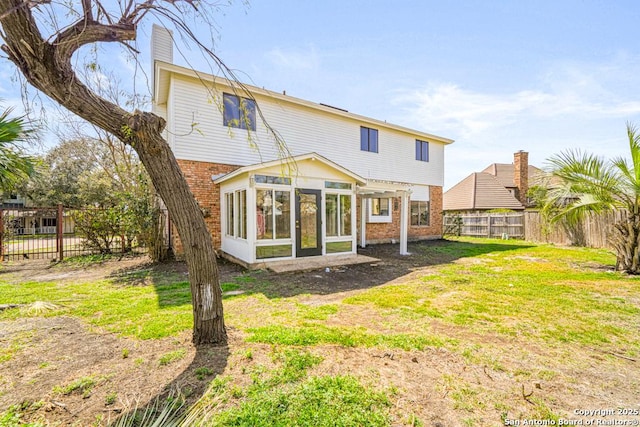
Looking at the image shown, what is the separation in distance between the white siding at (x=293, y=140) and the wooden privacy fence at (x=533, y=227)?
3.72 metres

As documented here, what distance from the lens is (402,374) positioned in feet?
9.30

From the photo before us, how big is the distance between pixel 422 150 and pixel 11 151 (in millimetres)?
15779

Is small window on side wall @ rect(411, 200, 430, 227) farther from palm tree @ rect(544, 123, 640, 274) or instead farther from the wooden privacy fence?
palm tree @ rect(544, 123, 640, 274)

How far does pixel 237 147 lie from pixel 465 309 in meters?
8.63

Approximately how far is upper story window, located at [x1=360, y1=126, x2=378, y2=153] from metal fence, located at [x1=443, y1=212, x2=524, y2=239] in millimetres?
8494

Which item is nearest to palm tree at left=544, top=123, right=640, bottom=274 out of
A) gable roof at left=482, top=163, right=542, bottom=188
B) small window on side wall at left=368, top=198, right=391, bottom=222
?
small window on side wall at left=368, top=198, right=391, bottom=222

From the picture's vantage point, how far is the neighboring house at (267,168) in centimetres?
820

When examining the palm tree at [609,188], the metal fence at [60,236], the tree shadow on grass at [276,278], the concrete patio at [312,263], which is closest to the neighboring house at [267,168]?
the concrete patio at [312,263]

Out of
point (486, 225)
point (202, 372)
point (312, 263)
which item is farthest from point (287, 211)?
point (486, 225)

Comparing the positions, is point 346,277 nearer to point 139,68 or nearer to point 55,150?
point 139,68

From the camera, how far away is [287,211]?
27.8 ft

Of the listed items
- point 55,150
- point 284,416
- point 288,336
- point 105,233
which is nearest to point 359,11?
point 288,336

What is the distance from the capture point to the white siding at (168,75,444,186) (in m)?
9.27

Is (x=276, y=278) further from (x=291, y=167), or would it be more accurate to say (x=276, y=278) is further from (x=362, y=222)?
(x=362, y=222)
